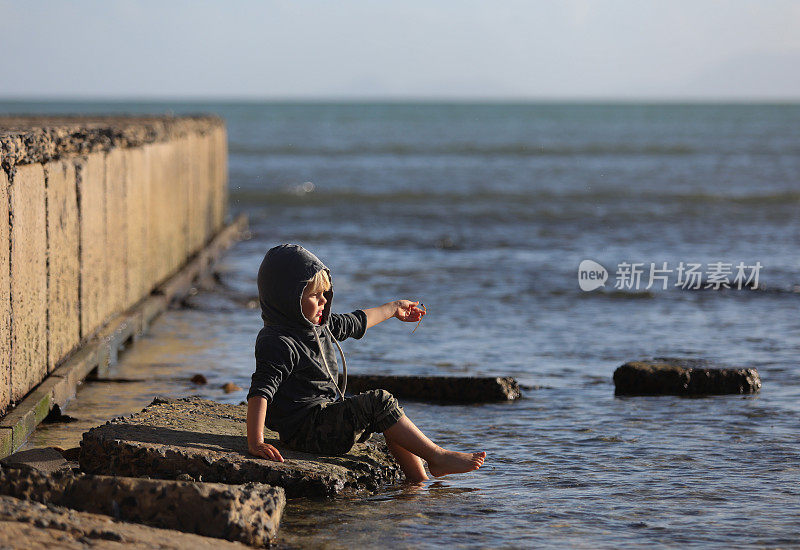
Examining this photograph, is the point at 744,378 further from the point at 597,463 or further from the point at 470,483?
the point at 470,483

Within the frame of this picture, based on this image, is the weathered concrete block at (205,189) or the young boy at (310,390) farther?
the weathered concrete block at (205,189)

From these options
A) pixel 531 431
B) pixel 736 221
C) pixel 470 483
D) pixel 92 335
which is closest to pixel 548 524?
pixel 470 483

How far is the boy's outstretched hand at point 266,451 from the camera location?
477 cm

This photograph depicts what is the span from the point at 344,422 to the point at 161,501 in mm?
1119

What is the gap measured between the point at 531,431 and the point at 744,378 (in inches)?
68.2

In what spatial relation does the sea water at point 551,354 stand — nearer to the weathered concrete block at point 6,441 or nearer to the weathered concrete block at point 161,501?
the weathered concrete block at point 161,501

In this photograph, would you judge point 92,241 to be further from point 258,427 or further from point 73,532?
point 73,532

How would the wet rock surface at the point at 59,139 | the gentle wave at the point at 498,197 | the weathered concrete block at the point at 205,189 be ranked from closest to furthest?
the wet rock surface at the point at 59,139 → the weathered concrete block at the point at 205,189 → the gentle wave at the point at 498,197

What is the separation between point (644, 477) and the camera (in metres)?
5.20

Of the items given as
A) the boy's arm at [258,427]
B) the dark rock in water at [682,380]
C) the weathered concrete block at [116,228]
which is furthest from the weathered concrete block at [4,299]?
the dark rock in water at [682,380]

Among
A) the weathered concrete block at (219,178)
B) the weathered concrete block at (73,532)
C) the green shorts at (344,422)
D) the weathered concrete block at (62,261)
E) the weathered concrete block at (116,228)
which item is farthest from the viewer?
the weathered concrete block at (219,178)

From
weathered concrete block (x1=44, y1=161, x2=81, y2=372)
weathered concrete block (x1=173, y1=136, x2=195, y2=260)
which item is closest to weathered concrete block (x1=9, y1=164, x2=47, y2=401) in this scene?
weathered concrete block (x1=44, y1=161, x2=81, y2=372)

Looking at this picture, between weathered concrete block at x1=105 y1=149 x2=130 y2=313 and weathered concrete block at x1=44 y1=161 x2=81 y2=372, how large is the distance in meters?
1.05

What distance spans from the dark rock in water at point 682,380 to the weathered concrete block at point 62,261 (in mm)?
3420
